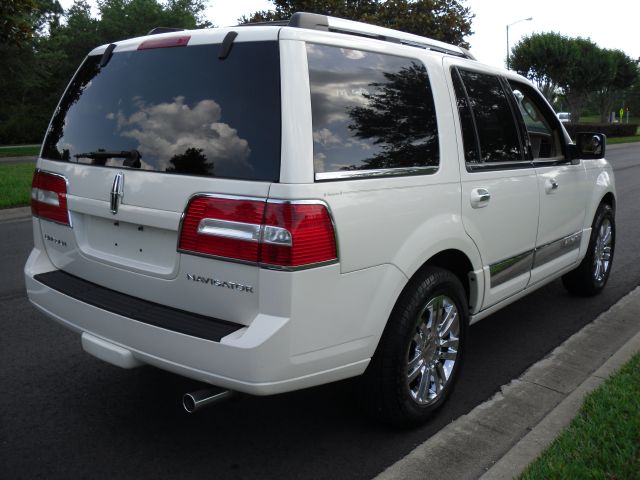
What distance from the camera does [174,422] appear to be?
3293mm

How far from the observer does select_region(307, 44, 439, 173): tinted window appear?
2.61 m

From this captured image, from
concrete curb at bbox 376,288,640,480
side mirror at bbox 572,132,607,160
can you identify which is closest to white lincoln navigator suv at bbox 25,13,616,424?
concrete curb at bbox 376,288,640,480

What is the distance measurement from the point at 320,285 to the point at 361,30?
1.37 metres

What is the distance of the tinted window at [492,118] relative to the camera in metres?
3.61

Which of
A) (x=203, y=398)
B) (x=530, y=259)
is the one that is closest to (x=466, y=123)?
(x=530, y=259)

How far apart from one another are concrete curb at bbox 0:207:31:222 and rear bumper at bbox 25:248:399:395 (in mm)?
8191

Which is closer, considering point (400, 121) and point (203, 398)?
point (203, 398)

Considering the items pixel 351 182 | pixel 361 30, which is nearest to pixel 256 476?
pixel 351 182

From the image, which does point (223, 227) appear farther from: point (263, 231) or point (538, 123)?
point (538, 123)

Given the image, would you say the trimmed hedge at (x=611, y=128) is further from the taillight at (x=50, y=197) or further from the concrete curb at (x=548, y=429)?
the taillight at (x=50, y=197)

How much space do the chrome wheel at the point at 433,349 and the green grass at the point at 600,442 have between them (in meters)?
0.65

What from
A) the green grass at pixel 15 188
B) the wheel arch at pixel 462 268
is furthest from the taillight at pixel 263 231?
the green grass at pixel 15 188

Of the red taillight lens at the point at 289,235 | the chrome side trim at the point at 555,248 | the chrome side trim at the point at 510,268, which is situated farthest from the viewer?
the chrome side trim at the point at 555,248

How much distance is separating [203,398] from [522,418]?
69.1 inches
